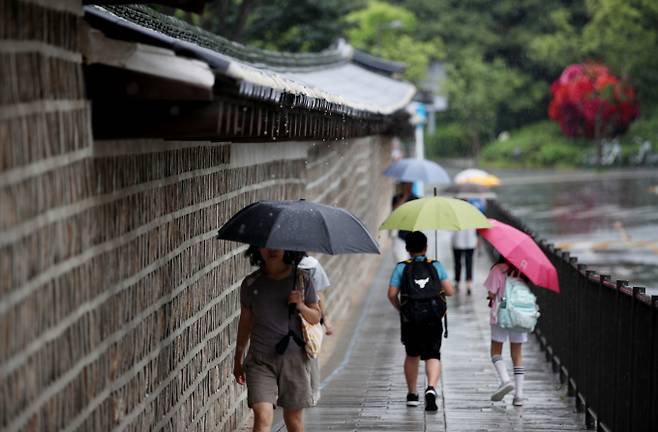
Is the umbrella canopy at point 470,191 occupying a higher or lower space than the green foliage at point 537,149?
higher

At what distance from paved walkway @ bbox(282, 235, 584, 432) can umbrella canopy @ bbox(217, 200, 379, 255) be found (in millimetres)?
2664

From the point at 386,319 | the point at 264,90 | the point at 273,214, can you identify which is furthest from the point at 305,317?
the point at 386,319

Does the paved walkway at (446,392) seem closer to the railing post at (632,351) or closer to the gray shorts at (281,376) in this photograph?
the railing post at (632,351)

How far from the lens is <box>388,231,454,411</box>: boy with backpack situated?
33.3ft

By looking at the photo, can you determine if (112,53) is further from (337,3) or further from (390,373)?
(337,3)

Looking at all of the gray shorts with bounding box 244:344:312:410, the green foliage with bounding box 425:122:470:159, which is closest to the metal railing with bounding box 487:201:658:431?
the gray shorts with bounding box 244:344:312:410

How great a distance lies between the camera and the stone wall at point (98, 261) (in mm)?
4512

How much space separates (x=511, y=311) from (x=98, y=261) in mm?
5409

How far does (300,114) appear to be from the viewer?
8.52 metres

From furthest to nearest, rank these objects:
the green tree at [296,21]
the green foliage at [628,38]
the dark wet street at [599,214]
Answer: the green foliage at [628,38]
the green tree at [296,21]
the dark wet street at [599,214]

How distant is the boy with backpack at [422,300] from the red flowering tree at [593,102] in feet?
196

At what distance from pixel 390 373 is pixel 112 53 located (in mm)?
7663

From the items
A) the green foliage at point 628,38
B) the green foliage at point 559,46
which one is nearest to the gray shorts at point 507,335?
the green foliage at point 628,38

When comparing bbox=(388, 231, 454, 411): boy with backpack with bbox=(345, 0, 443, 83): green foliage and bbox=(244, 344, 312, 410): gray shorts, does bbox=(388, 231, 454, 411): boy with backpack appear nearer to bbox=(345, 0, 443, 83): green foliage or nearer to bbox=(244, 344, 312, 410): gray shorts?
bbox=(244, 344, 312, 410): gray shorts
